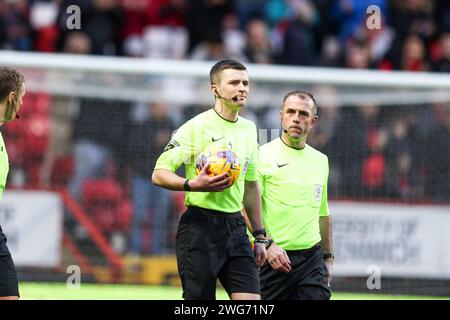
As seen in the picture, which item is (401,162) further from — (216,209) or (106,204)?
(216,209)

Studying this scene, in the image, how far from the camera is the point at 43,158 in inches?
590

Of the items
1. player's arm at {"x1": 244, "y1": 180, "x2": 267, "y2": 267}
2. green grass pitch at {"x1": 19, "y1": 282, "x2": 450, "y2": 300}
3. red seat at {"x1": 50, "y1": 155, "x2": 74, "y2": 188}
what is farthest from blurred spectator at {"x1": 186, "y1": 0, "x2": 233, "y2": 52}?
player's arm at {"x1": 244, "y1": 180, "x2": 267, "y2": 267}

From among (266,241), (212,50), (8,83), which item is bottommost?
(266,241)

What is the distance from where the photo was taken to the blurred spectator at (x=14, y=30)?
16500 millimetres

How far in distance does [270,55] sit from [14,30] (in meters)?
3.93

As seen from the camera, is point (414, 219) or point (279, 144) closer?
point (279, 144)

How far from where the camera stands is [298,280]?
8.48m

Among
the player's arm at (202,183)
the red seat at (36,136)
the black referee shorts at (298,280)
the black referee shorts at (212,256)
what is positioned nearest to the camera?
the player's arm at (202,183)

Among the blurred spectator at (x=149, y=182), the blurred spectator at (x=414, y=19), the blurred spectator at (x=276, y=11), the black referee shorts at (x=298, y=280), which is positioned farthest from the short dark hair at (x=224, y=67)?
the blurred spectator at (x=276, y=11)

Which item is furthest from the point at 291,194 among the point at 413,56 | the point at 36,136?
the point at 413,56

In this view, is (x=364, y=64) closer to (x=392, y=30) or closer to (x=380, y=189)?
(x=392, y=30)

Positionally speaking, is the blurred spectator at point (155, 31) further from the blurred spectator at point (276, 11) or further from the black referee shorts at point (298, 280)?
the black referee shorts at point (298, 280)
